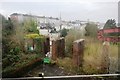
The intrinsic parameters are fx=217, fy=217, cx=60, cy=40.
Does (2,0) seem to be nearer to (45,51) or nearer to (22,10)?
(22,10)

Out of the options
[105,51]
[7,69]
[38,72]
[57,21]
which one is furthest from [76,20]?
[7,69]

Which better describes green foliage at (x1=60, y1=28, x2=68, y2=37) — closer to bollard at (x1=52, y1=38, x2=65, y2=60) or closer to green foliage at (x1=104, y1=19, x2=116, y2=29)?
bollard at (x1=52, y1=38, x2=65, y2=60)

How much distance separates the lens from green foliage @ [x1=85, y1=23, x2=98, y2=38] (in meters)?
2.51

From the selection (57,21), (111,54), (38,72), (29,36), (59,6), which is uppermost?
(59,6)

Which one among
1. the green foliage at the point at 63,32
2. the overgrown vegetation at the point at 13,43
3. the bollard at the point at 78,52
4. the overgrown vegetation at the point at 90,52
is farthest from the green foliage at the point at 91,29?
the overgrown vegetation at the point at 13,43

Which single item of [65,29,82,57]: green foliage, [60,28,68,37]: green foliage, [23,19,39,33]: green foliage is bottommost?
[65,29,82,57]: green foliage

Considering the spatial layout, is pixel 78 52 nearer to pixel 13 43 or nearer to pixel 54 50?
pixel 54 50

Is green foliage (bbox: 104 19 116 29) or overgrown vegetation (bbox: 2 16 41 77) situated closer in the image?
overgrown vegetation (bbox: 2 16 41 77)

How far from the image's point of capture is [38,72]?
8.19 ft

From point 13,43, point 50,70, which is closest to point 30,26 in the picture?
point 13,43

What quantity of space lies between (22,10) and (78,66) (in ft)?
2.99

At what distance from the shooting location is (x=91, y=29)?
2.54 metres

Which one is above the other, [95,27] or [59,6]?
[59,6]

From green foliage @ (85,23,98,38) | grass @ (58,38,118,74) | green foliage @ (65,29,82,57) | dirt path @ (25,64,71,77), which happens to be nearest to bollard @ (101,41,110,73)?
grass @ (58,38,118,74)
